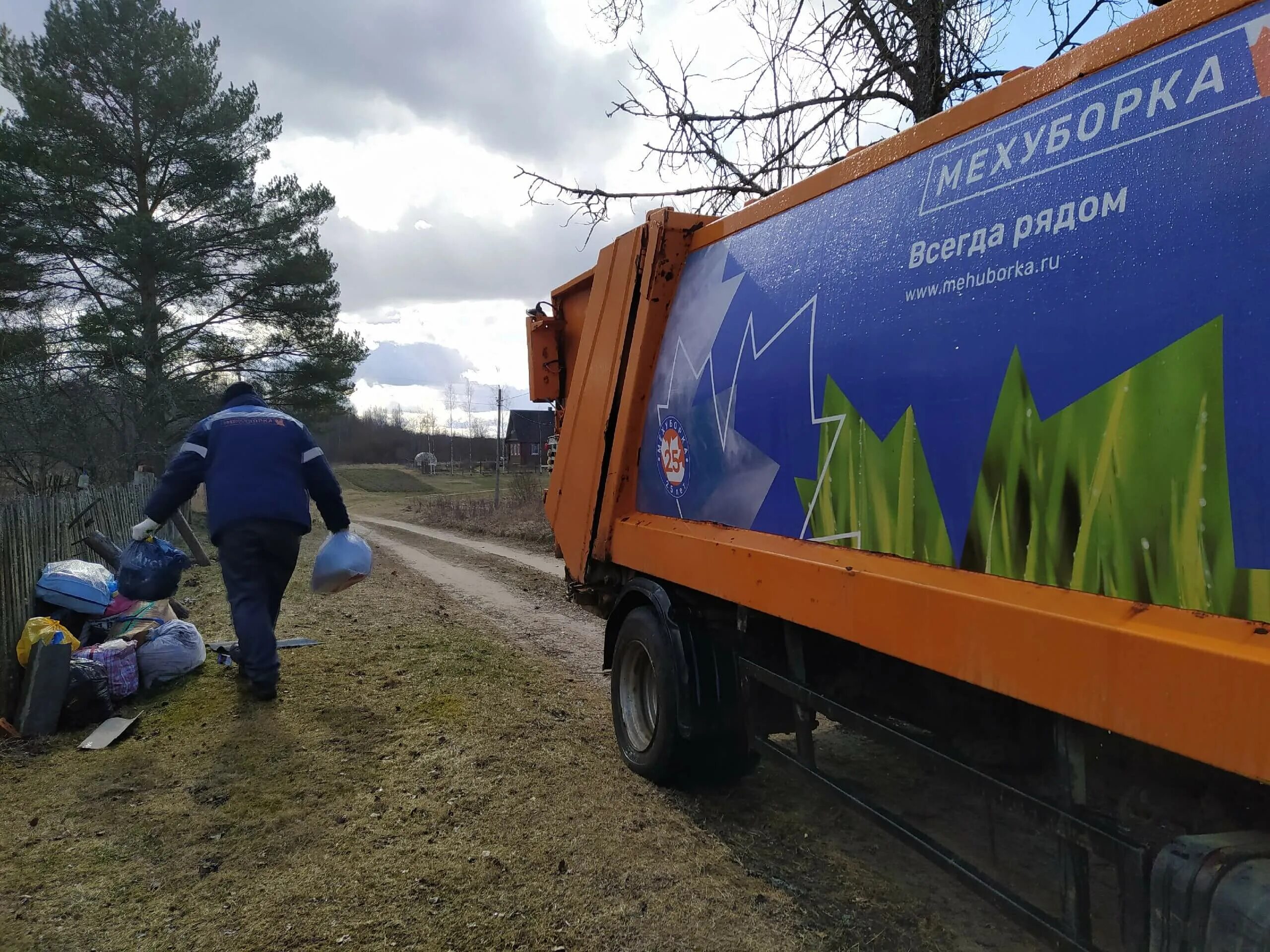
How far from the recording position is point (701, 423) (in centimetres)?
346

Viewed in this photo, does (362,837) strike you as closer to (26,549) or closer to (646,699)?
(646,699)

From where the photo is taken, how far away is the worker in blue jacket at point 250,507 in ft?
15.5

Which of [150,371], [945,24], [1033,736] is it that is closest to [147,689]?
[1033,736]

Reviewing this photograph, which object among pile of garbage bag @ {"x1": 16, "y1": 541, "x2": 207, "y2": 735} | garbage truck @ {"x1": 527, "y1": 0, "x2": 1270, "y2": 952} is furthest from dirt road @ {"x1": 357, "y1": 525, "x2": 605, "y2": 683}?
garbage truck @ {"x1": 527, "y1": 0, "x2": 1270, "y2": 952}

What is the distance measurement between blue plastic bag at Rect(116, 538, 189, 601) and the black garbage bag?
462 millimetres

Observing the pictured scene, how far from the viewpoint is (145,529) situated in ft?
15.8

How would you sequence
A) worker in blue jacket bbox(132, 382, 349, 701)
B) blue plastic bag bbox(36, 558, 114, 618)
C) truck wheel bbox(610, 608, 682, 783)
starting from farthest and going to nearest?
blue plastic bag bbox(36, 558, 114, 618), worker in blue jacket bbox(132, 382, 349, 701), truck wheel bbox(610, 608, 682, 783)

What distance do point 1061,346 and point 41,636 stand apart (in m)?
5.44

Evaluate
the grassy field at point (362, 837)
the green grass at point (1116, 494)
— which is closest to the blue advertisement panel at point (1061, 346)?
the green grass at point (1116, 494)

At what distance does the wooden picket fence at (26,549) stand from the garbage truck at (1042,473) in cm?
438

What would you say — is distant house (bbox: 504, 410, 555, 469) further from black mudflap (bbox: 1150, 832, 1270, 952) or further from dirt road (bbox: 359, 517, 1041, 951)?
black mudflap (bbox: 1150, 832, 1270, 952)

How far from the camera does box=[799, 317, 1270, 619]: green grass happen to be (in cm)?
151

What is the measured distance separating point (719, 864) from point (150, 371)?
16980 millimetres

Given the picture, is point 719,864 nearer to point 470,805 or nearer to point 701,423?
point 470,805
